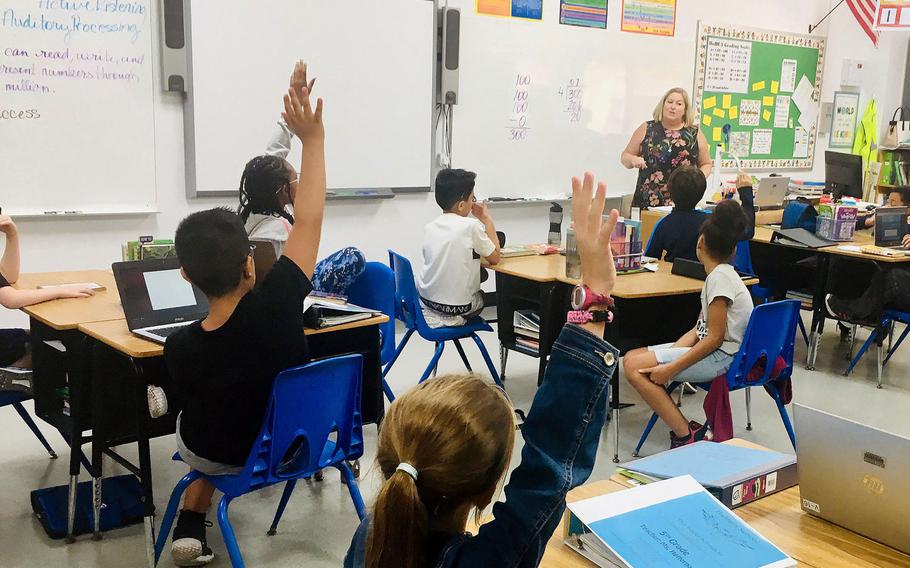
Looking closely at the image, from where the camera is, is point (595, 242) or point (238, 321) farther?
point (238, 321)

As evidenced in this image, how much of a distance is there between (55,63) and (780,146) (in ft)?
20.4

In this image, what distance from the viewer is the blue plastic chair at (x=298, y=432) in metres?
2.21

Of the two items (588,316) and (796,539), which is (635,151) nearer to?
(796,539)

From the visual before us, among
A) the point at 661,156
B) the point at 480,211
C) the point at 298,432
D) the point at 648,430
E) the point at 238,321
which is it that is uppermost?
the point at 661,156

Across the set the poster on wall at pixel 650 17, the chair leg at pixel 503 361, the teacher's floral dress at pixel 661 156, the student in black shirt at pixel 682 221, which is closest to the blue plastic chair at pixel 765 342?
the student in black shirt at pixel 682 221

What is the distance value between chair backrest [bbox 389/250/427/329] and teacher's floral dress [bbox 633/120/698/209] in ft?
7.51

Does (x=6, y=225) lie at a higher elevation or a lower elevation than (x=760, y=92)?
lower

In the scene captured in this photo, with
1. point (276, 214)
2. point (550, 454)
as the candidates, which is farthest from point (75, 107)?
point (550, 454)

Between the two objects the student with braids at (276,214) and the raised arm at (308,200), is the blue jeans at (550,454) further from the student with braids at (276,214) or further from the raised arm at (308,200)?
the student with braids at (276,214)

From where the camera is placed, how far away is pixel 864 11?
327 inches

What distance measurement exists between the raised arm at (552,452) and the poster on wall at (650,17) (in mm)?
5869

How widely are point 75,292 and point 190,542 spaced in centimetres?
102

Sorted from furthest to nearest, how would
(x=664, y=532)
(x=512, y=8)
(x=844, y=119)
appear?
(x=844, y=119) → (x=512, y=8) → (x=664, y=532)

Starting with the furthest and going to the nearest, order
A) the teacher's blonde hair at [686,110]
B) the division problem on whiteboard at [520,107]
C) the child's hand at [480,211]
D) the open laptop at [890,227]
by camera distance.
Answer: the division problem on whiteboard at [520,107] < the teacher's blonde hair at [686,110] < the open laptop at [890,227] < the child's hand at [480,211]
